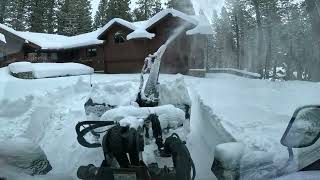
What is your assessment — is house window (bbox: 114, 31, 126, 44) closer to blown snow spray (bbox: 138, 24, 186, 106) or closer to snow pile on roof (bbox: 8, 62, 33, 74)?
snow pile on roof (bbox: 8, 62, 33, 74)

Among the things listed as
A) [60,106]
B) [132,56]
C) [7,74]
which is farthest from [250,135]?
[132,56]

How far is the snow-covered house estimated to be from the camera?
86.5 feet

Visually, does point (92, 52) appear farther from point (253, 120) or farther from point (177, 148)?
point (177, 148)

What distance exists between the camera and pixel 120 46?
1249 inches

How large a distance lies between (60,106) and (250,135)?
623 cm

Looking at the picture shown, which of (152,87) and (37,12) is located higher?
(37,12)

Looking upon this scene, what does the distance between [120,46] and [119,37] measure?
650 millimetres

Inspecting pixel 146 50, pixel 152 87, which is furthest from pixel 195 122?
pixel 146 50

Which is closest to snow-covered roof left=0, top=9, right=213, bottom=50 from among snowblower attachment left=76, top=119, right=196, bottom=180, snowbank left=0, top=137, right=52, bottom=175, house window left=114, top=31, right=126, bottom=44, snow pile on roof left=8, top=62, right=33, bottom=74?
house window left=114, top=31, right=126, bottom=44

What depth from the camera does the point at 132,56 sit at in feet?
99.5

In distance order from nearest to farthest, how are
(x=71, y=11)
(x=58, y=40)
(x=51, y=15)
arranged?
(x=71, y=11) < (x=51, y=15) < (x=58, y=40)

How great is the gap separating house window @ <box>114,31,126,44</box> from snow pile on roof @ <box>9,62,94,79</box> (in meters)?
3.23

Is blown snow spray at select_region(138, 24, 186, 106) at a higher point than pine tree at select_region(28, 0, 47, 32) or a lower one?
lower

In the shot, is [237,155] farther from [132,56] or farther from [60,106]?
[132,56]
